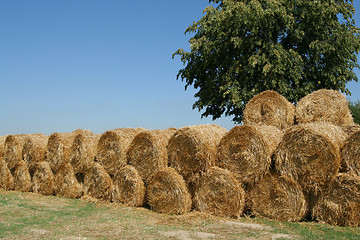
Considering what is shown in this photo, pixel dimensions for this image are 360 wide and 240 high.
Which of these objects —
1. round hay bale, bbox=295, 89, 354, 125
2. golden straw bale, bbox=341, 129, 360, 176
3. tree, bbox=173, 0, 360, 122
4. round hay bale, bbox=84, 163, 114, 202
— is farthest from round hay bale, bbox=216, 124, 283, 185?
tree, bbox=173, 0, 360, 122

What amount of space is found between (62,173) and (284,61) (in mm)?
15004

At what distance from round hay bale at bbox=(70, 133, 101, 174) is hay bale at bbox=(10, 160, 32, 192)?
10.5ft

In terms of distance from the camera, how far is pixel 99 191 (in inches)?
445

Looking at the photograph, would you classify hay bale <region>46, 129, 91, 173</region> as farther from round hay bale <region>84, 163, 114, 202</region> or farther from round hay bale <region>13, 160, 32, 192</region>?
round hay bale <region>13, 160, 32, 192</region>

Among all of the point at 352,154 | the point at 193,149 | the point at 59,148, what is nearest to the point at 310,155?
the point at 352,154

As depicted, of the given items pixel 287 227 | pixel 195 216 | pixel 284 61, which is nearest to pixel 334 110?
pixel 287 227

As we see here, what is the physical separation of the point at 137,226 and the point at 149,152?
265 centimetres

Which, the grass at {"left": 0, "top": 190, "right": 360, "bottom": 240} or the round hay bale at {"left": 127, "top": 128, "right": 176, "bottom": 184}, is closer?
the grass at {"left": 0, "top": 190, "right": 360, "bottom": 240}

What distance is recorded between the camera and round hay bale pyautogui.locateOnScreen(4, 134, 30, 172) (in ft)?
48.0

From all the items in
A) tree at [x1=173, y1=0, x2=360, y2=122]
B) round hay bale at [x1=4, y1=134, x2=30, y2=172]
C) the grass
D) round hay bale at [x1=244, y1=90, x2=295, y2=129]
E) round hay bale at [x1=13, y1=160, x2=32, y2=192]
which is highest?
tree at [x1=173, y1=0, x2=360, y2=122]

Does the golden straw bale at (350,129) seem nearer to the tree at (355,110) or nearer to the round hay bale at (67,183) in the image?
the round hay bale at (67,183)

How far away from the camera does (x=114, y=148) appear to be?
36.3ft

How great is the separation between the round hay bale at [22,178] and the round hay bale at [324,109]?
10.5m

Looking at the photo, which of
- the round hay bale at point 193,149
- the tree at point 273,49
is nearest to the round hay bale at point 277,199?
the round hay bale at point 193,149
